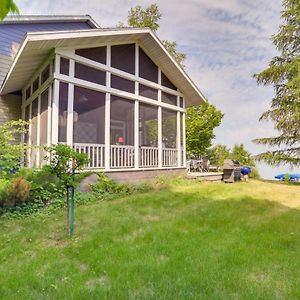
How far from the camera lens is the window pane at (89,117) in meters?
8.33

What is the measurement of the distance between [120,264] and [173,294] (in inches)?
37.0

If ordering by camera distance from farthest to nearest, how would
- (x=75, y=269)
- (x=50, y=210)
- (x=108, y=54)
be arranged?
1. (x=108, y=54)
2. (x=50, y=210)
3. (x=75, y=269)

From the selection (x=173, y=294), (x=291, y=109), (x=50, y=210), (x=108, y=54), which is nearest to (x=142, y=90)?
(x=108, y=54)

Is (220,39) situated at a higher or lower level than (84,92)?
higher

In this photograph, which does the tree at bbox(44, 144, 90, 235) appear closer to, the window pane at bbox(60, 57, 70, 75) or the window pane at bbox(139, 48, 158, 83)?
the window pane at bbox(60, 57, 70, 75)

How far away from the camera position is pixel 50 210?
627cm

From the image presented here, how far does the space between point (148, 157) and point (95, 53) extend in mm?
4149

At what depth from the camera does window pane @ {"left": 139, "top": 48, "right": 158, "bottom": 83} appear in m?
10.4

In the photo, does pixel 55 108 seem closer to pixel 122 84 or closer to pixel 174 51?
pixel 122 84

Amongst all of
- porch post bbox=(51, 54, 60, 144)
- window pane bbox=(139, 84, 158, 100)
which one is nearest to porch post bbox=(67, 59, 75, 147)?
porch post bbox=(51, 54, 60, 144)

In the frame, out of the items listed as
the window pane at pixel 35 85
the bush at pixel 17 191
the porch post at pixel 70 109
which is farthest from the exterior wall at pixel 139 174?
the window pane at pixel 35 85

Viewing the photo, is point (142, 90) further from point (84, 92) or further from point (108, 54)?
point (84, 92)

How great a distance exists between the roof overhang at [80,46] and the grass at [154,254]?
4.50 meters

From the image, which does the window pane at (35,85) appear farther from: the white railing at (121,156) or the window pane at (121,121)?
the white railing at (121,156)
